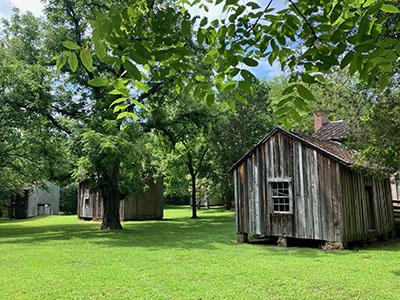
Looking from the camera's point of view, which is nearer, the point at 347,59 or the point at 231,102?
the point at 347,59

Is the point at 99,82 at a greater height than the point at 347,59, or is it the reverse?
the point at 347,59

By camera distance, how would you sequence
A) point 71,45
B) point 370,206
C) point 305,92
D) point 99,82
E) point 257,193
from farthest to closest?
Answer: 1. point 257,193
2. point 370,206
3. point 305,92
4. point 99,82
5. point 71,45

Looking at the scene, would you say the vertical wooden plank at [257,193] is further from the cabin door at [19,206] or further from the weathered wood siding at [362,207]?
the cabin door at [19,206]

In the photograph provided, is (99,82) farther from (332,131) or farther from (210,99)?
(332,131)

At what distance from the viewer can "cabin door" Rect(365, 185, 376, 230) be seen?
14758 mm

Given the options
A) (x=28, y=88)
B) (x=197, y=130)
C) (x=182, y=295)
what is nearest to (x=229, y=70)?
(x=182, y=295)

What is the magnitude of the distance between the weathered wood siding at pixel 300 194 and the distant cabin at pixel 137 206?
17.6 m

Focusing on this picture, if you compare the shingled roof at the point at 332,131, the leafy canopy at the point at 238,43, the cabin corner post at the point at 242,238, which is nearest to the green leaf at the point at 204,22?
the leafy canopy at the point at 238,43

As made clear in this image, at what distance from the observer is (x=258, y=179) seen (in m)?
15.2

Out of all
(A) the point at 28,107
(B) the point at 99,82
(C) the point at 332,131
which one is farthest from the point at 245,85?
(A) the point at 28,107

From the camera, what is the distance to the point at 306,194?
539 inches

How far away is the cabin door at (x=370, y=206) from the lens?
1476 centimetres

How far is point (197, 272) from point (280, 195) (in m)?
6.50

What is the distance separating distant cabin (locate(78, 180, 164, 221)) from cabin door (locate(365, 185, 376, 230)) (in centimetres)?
2036
